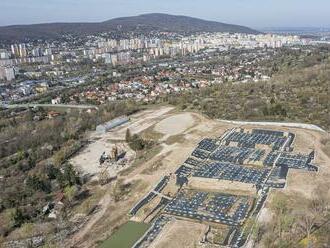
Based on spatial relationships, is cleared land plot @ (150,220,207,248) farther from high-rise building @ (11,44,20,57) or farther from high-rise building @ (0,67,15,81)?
high-rise building @ (11,44,20,57)

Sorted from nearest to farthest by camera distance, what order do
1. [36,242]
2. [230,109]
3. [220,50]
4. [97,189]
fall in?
[36,242] → [97,189] → [230,109] → [220,50]

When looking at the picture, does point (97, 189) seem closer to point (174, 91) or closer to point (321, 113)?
point (321, 113)

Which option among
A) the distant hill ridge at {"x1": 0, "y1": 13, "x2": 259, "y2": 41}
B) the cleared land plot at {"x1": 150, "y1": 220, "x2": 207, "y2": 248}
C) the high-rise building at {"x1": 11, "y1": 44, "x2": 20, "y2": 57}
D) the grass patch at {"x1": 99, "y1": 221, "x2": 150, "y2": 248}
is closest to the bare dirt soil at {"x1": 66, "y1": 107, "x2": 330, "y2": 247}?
the cleared land plot at {"x1": 150, "y1": 220, "x2": 207, "y2": 248}

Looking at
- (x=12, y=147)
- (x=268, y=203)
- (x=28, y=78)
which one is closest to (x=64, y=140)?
(x=12, y=147)

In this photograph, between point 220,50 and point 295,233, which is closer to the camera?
point 295,233

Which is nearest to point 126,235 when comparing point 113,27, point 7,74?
point 7,74

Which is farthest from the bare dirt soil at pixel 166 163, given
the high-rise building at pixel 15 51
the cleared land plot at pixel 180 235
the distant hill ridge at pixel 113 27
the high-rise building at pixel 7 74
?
the distant hill ridge at pixel 113 27

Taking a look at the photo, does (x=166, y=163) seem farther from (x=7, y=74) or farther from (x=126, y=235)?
(x=7, y=74)

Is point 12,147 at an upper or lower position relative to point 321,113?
lower
